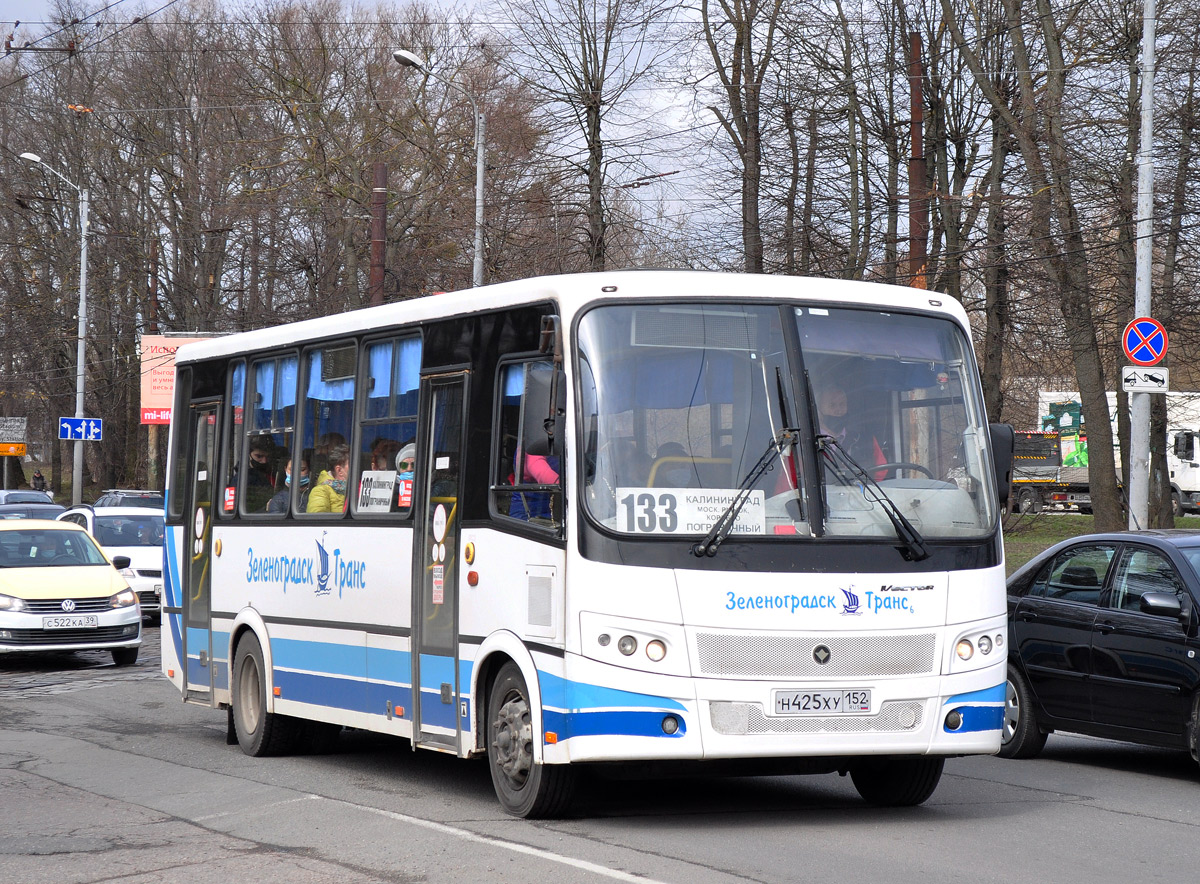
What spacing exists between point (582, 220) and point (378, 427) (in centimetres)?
2602

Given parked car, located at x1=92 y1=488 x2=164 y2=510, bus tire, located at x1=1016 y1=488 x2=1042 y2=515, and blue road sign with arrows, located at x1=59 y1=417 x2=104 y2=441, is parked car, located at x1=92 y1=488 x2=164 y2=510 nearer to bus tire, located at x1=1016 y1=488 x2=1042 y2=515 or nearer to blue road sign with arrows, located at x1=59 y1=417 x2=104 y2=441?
blue road sign with arrows, located at x1=59 y1=417 x2=104 y2=441

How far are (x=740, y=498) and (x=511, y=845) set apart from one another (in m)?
2.00

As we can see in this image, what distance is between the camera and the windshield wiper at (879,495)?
8.38m

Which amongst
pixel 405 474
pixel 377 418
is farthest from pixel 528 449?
pixel 377 418

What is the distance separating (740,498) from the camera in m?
8.18

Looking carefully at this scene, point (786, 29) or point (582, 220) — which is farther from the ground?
point (786, 29)

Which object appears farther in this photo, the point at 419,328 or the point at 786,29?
the point at 786,29

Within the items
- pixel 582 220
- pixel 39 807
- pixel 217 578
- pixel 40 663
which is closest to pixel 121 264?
pixel 582 220

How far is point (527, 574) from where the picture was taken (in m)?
8.51

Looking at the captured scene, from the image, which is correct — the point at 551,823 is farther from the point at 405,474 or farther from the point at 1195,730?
the point at 1195,730

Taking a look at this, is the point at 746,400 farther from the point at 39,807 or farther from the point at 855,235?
the point at 855,235

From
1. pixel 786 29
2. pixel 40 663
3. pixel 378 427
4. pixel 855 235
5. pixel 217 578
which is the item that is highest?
pixel 786 29

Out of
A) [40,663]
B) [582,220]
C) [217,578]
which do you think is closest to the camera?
[217,578]

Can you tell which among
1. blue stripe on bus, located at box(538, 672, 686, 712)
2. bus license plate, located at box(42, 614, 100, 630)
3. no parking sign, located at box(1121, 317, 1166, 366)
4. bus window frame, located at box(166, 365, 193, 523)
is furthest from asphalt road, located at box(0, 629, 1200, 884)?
no parking sign, located at box(1121, 317, 1166, 366)
